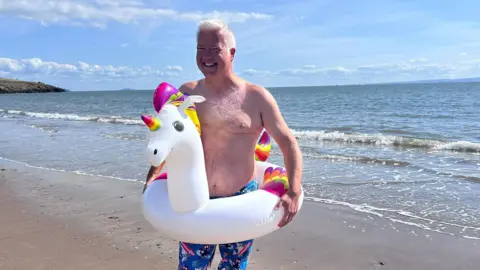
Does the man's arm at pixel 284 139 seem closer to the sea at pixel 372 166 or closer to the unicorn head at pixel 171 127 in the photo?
the unicorn head at pixel 171 127

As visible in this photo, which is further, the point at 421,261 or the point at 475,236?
the point at 475,236

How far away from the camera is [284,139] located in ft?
7.19

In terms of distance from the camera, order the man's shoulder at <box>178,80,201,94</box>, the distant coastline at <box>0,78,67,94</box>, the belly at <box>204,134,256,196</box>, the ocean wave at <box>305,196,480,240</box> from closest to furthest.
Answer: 1. the belly at <box>204,134,256,196</box>
2. the man's shoulder at <box>178,80,201,94</box>
3. the ocean wave at <box>305,196,480,240</box>
4. the distant coastline at <box>0,78,67,94</box>

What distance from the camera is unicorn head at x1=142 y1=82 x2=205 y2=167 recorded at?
1.91 metres

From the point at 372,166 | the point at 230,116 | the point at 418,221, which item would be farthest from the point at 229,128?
the point at 372,166

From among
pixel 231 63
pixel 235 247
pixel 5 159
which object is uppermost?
pixel 231 63

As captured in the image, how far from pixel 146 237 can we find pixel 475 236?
3.54 m

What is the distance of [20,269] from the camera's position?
393 centimetres

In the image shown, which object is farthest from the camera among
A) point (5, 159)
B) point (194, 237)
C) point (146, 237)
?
point (5, 159)

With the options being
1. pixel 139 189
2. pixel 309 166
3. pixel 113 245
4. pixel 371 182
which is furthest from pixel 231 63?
pixel 309 166

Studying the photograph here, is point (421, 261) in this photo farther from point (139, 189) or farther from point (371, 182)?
point (139, 189)

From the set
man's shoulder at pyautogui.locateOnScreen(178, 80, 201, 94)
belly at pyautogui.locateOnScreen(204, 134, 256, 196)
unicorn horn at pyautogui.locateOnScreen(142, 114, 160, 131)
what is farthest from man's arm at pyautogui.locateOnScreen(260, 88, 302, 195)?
unicorn horn at pyautogui.locateOnScreen(142, 114, 160, 131)

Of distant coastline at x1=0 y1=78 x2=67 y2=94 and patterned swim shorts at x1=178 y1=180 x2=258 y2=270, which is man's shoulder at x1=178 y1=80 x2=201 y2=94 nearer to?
patterned swim shorts at x1=178 y1=180 x2=258 y2=270

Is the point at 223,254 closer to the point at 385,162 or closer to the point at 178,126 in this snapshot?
the point at 178,126
